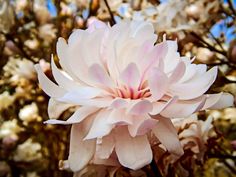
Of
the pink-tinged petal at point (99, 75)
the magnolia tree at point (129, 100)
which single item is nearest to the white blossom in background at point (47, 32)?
the magnolia tree at point (129, 100)

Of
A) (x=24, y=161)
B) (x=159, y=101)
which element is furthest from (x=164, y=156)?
(x=24, y=161)

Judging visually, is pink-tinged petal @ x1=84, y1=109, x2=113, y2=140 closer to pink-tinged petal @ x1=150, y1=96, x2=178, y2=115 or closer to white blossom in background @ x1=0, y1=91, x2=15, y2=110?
pink-tinged petal @ x1=150, y1=96, x2=178, y2=115

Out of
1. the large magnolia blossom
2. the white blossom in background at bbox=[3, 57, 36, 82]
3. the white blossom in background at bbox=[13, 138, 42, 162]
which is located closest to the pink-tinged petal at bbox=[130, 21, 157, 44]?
the large magnolia blossom

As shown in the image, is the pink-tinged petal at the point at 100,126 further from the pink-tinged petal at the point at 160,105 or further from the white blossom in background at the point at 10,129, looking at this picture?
the white blossom in background at the point at 10,129

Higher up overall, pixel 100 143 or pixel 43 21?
pixel 100 143

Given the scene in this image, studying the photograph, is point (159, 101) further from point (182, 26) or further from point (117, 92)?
point (182, 26)

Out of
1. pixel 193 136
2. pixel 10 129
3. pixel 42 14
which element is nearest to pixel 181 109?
pixel 193 136

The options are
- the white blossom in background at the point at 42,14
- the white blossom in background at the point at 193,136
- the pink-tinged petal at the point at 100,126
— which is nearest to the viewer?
the pink-tinged petal at the point at 100,126
